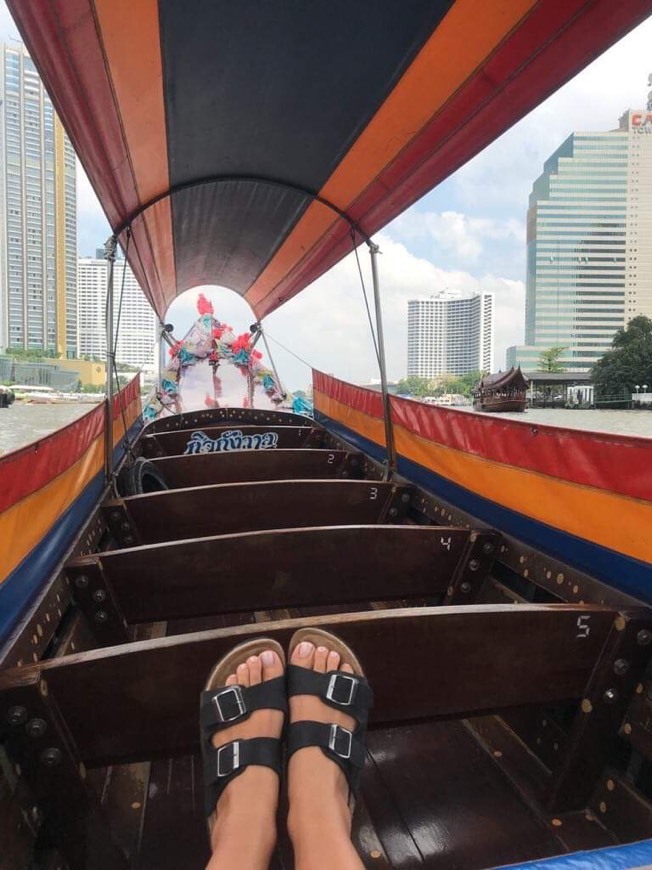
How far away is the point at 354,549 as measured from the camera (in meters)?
2.03

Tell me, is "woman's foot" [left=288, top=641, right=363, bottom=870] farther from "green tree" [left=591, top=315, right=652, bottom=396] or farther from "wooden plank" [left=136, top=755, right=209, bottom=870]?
"green tree" [left=591, top=315, right=652, bottom=396]

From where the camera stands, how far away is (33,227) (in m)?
61.8

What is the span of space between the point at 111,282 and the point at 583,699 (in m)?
3.28

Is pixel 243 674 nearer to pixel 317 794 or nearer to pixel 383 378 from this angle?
pixel 317 794

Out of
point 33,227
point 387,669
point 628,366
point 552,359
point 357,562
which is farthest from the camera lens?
point 552,359

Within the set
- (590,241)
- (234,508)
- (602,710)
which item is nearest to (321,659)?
(602,710)

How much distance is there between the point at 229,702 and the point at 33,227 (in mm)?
73971

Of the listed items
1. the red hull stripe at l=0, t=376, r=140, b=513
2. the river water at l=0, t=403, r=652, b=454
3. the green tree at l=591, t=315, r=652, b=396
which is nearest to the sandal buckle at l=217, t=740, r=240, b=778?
the red hull stripe at l=0, t=376, r=140, b=513

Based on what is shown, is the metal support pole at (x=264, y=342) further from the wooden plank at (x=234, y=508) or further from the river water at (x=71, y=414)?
the river water at (x=71, y=414)

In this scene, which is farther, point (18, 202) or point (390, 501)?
point (18, 202)

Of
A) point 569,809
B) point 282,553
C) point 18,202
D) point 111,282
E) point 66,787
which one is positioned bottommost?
point 569,809

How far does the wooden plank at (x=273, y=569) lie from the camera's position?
1874mm

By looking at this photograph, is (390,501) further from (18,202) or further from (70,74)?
(18,202)

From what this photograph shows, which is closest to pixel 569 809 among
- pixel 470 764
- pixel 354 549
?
pixel 470 764
